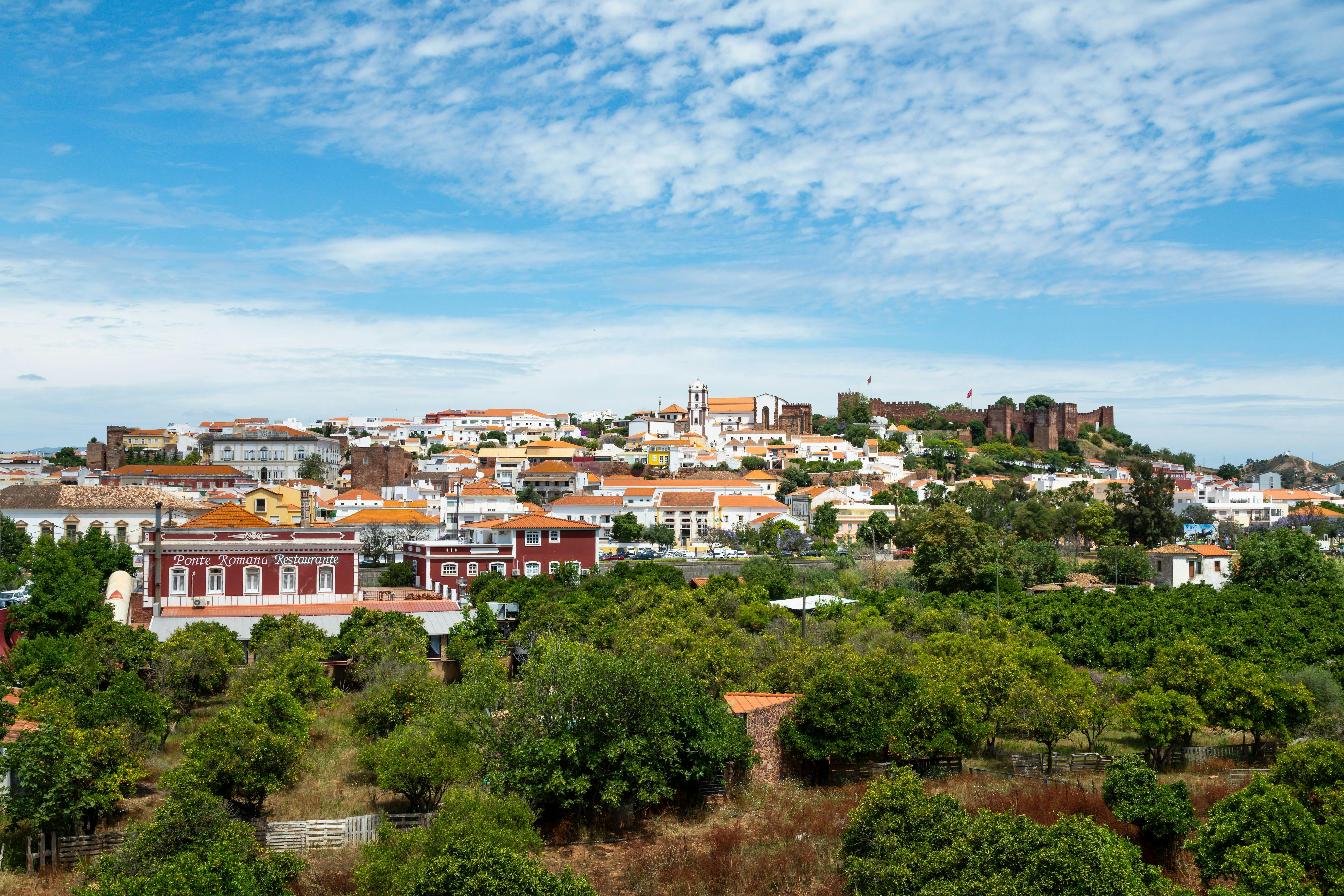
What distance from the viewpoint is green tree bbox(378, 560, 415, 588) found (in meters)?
43.5

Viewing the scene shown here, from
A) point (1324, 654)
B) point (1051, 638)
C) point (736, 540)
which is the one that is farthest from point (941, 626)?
point (736, 540)

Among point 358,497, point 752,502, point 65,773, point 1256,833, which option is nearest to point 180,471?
point 358,497

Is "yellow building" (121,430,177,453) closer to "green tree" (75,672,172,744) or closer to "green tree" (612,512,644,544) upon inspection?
"green tree" (612,512,644,544)

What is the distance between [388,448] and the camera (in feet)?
294

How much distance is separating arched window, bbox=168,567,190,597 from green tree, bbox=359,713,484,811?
16812mm

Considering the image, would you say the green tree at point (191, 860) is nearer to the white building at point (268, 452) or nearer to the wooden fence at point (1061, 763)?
the wooden fence at point (1061, 763)

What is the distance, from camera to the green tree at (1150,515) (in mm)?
57125

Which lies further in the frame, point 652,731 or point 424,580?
point 424,580

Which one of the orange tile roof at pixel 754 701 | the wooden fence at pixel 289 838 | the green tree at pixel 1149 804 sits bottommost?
the wooden fence at pixel 289 838

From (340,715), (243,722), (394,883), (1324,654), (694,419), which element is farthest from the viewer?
(694,419)

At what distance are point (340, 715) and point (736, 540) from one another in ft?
137

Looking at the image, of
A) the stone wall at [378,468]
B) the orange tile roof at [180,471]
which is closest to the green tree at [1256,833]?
the orange tile roof at [180,471]

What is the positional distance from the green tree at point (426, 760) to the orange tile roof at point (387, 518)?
42.8 meters

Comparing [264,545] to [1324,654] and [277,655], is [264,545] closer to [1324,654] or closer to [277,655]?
[277,655]
